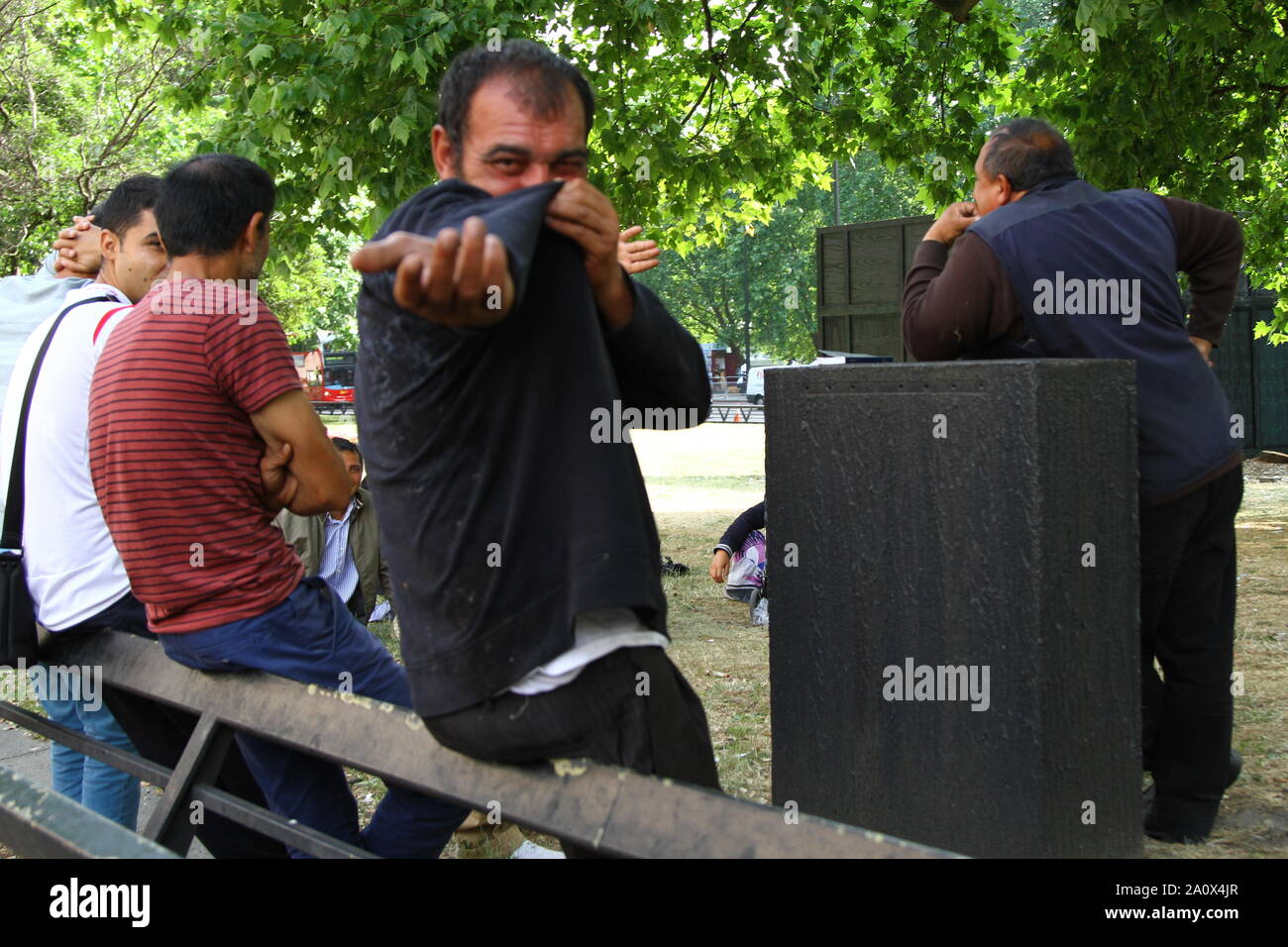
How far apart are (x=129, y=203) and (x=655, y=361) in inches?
87.1

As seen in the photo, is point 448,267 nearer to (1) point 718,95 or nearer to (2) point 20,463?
(2) point 20,463

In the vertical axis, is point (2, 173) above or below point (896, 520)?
above

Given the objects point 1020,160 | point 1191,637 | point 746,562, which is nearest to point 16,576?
point 1020,160

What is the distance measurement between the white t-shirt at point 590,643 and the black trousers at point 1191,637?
2076mm

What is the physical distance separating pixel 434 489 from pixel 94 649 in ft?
6.56

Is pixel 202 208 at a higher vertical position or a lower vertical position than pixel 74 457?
higher

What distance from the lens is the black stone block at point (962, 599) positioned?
8.78 ft

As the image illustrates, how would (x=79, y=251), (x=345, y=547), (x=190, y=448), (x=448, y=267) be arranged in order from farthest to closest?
(x=345, y=547), (x=79, y=251), (x=190, y=448), (x=448, y=267)

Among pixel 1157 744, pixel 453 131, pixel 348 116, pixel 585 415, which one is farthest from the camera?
pixel 348 116

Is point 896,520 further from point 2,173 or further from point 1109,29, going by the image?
point 2,173

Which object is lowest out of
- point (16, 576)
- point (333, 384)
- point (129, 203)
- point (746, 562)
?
point (333, 384)

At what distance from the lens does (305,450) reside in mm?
2729
